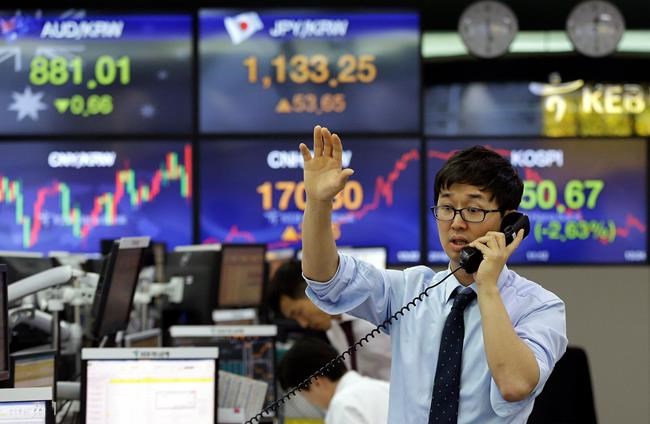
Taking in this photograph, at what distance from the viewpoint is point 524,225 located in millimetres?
2234

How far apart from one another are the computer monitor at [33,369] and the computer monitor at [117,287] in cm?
30

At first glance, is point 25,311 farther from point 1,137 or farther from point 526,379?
point 1,137

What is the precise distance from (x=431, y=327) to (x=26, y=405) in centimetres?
94

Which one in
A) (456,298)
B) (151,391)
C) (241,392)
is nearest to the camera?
(456,298)

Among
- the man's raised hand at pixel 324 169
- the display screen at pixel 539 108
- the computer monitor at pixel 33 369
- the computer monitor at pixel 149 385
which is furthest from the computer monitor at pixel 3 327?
the display screen at pixel 539 108

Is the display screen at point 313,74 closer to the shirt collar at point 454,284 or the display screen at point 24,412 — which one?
the display screen at point 24,412

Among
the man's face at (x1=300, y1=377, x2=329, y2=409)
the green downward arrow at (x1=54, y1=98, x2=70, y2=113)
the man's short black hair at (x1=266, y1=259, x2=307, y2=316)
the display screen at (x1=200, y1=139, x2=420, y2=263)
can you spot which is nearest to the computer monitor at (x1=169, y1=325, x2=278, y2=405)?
the man's face at (x1=300, y1=377, x2=329, y2=409)

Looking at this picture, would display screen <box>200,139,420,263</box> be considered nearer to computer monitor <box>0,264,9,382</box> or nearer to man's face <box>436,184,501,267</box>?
computer monitor <box>0,264,9,382</box>

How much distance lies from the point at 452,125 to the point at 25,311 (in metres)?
4.15

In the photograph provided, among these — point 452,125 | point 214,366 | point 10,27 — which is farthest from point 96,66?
point 214,366

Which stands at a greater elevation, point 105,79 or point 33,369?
point 105,79

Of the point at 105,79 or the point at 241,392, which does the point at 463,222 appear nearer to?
the point at 241,392

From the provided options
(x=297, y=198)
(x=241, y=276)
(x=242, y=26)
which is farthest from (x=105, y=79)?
(x=241, y=276)

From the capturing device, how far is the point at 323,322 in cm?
498
